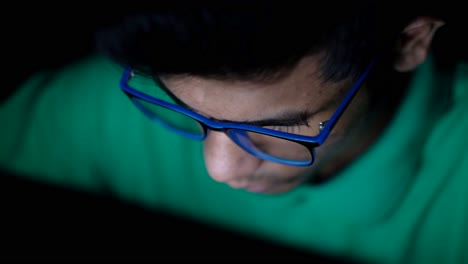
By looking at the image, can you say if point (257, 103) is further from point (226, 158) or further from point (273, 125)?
point (226, 158)

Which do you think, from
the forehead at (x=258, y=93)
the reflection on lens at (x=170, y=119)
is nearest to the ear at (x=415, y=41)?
the forehead at (x=258, y=93)

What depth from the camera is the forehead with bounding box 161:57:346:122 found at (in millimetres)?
514

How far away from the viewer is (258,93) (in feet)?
1.71

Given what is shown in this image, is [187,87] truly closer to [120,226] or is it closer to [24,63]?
[120,226]

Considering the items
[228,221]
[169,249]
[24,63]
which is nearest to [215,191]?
[228,221]

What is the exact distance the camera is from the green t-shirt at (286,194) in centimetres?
85

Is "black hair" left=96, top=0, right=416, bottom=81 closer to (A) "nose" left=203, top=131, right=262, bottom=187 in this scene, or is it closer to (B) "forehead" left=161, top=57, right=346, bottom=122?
(B) "forehead" left=161, top=57, right=346, bottom=122

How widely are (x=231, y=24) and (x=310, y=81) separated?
0.14 m

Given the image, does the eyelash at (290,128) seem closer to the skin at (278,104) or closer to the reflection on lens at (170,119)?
the skin at (278,104)

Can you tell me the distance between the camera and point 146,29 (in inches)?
19.1

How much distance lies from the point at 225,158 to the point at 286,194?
0.33 m

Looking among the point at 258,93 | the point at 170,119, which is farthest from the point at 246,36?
the point at 170,119

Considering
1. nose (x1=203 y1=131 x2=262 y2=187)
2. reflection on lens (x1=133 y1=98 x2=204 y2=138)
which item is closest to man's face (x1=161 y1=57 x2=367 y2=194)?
nose (x1=203 y1=131 x2=262 y2=187)

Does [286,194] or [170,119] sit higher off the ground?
[170,119]
